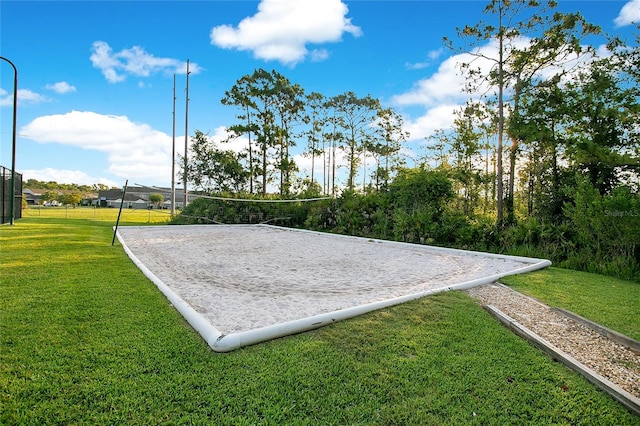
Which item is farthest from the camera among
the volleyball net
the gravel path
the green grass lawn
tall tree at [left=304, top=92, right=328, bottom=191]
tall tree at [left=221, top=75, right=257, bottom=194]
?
tall tree at [left=304, top=92, right=328, bottom=191]

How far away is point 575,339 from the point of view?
253 centimetres

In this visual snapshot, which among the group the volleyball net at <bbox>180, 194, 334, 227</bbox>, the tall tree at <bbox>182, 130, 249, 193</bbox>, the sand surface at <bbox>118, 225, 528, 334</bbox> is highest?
the tall tree at <bbox>182, 130, 249, 193</bbox>

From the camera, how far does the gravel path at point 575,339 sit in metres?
2.08

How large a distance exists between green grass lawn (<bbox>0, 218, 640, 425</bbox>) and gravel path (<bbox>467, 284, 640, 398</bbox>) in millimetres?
254

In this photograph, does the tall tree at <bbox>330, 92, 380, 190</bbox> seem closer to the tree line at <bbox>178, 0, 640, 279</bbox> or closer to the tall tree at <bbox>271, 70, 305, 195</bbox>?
the tall tree at <bbox>271, 70, 305, 195</bbox>

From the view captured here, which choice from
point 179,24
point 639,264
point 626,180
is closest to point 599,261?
point 639,264

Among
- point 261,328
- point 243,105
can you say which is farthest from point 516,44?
point 243,105

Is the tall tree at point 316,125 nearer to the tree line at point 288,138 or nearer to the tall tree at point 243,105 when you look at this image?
the tree line at point 288,138

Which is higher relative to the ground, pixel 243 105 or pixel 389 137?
pixel 243 105

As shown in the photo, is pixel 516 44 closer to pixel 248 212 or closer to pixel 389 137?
pixel 389 137

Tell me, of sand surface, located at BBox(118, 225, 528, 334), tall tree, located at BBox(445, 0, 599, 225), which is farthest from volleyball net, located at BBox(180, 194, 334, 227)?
tall tree, located at BBox(445, 0, 599, 225)

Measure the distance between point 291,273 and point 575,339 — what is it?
3112 millimetres

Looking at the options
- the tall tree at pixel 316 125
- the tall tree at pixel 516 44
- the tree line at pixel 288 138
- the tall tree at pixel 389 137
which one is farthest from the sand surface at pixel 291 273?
the tall tree at pixel 316 125

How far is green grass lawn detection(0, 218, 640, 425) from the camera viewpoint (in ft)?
5.28
